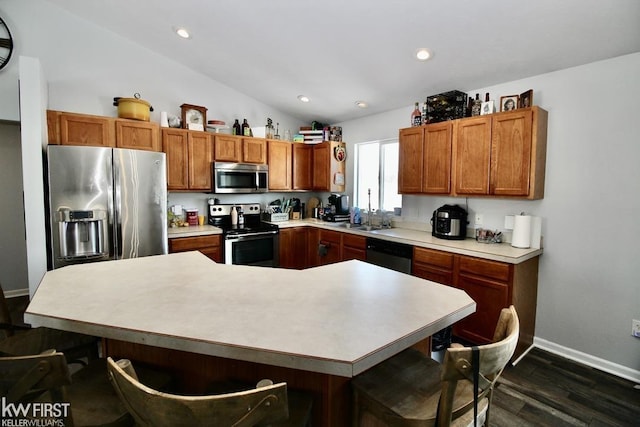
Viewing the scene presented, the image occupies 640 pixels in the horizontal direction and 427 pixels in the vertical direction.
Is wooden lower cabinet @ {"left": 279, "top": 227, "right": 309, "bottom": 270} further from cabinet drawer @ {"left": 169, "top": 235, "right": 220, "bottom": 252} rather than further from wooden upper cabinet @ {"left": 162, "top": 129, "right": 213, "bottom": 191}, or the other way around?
wooden upper cabinet @ {"left": 162, "top": 129, "right": 213, "bottom": 191}

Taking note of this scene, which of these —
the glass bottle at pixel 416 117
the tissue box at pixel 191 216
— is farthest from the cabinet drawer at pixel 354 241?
the tissue box at pixel 191 216

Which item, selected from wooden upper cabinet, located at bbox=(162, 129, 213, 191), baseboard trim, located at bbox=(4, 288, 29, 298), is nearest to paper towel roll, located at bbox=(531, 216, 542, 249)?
wooden upper cabinet, located at bbox=(162, 129, 213, 191)

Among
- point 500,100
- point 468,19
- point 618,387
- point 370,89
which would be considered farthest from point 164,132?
point 618,387

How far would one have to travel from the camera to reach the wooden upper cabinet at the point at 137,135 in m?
3.36

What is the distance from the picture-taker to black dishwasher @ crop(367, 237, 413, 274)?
3285 millimetres

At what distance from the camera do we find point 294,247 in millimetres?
4461

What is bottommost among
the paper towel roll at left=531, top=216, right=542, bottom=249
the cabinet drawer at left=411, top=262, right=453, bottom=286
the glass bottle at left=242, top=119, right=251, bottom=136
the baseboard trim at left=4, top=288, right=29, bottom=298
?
the baseboard trim at left=4, top=288, right=29, bottom=298

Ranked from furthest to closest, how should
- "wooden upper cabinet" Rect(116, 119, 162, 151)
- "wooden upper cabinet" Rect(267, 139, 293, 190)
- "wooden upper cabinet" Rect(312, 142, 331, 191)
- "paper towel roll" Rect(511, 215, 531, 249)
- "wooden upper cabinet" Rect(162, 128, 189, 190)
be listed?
"wooden upper cabinet" Rect(312, 142, 331, 191), "wooden upper cabinet" Rect(267, 139, 293, 190), "wooden upper cabinet" Rect(162, 128, 189, 190), "wooden upper cabinet" Rect(116, 119, 162, 151), "paper towel roll" Rect(511, 215, 531, 249)

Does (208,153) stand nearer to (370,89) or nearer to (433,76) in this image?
(370,89)

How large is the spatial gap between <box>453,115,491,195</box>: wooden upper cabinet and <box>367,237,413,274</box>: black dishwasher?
80 cm

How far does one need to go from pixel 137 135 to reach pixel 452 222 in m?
3.48

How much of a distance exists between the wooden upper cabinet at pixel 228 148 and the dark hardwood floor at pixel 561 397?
12.1 ft

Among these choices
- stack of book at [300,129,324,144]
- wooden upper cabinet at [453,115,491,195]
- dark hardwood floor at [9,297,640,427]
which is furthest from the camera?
stack of book at [300,129,324,144]

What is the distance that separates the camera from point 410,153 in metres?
3.61
